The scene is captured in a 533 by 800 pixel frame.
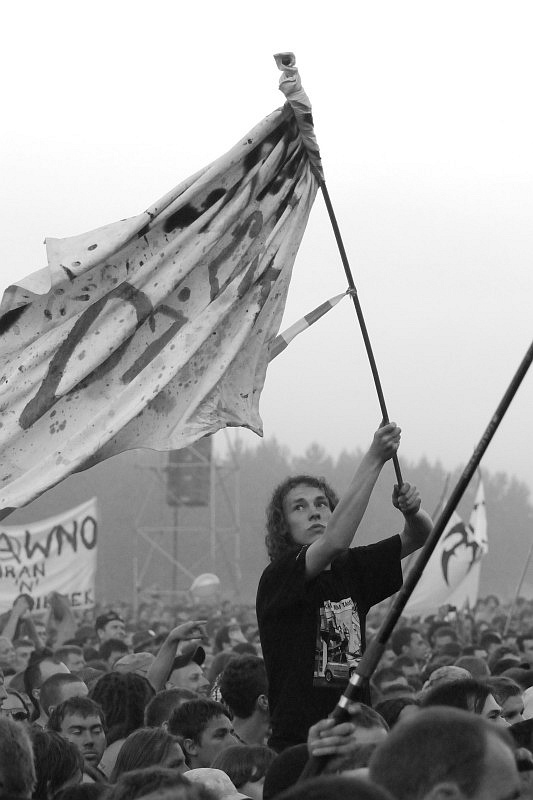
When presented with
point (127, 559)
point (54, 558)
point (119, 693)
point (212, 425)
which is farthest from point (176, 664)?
point (127, 559)

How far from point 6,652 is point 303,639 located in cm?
653

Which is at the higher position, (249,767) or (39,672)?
(39,672)

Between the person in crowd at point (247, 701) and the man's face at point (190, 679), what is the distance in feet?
4.34

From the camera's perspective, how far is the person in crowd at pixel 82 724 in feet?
18.5

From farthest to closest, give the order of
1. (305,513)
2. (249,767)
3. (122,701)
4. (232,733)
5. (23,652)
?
(23,652)
(122,701)
(232,733)
(305,513)
(249,767)

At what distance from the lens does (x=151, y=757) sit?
455cm

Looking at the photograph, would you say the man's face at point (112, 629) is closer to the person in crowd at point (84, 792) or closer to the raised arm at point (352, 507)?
the raised arm at point (352, 507)

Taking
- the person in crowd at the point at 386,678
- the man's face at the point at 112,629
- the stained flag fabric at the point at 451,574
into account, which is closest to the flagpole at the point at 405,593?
the person in crowd at the point at 386,678

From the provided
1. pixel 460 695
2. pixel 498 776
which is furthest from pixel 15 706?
pixel 498 776

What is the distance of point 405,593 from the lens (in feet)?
11.2

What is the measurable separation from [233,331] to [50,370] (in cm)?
79

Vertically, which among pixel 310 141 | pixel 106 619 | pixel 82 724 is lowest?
pixel 82 724

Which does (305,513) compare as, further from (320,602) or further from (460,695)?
(460,695)

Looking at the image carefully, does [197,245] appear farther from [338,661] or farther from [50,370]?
[338,661]
